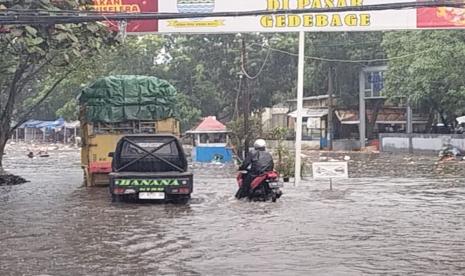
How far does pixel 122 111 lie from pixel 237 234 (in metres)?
10.5

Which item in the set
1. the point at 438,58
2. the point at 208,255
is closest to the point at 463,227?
the point at 208,255

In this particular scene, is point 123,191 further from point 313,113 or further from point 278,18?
point 313,113

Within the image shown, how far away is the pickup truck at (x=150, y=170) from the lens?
1609 cm

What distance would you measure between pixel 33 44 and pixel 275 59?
156 feet

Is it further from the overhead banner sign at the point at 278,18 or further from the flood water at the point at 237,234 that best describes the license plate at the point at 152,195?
the overhead banner sign at the point at 278,18

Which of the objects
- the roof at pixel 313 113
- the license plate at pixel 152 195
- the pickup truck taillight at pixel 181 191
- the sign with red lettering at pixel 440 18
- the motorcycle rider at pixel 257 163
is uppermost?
the sign with red lettering at pixel 440 18

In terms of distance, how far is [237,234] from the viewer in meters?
12.0

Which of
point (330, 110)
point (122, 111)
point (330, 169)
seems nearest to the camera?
point (330, 169)

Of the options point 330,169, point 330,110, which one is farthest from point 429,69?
point 330,169

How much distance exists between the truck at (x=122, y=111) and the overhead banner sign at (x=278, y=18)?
96.6 inches

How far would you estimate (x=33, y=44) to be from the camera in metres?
12.8

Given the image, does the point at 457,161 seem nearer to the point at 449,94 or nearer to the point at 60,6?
the point at 449,94

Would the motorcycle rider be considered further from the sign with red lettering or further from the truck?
the sign with red lettering

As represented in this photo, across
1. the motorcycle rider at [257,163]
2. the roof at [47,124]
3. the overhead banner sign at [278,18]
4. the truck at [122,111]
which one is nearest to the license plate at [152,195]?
the motorcycle rider at [257,163]
